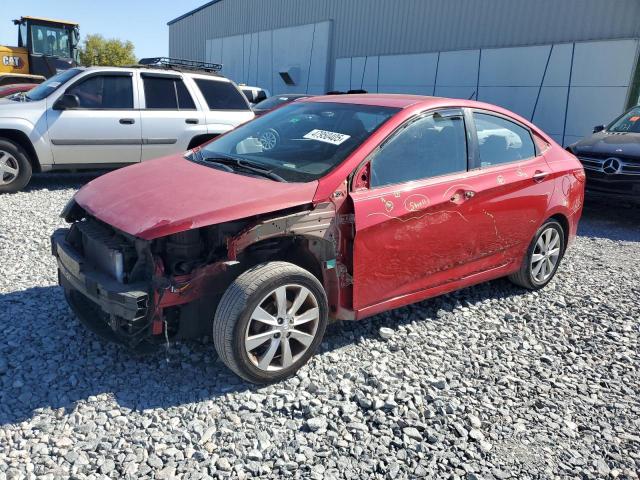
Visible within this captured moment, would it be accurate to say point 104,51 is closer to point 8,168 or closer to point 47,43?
point 47,43

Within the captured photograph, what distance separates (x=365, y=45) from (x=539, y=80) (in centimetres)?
691

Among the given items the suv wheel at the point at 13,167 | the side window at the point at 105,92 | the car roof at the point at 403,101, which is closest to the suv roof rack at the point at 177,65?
the side window at the point at 105,92

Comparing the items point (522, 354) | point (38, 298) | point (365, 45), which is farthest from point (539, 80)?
point (38, 298)

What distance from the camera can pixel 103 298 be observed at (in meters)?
2.90

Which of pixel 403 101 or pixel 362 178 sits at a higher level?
pixel 403 101

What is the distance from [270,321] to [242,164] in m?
1.12

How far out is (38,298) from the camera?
13.3 feet

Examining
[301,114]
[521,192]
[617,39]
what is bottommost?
[521,192]

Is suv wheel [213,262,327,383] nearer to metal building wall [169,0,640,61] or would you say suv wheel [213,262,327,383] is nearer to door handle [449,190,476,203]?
door handle [449,190,476,203]

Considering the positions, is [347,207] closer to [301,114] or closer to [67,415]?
[301,114]

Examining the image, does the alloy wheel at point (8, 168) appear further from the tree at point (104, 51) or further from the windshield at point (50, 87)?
the tree at point (104, 51)

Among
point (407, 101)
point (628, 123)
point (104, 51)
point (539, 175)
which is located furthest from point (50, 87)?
point (104, 51)

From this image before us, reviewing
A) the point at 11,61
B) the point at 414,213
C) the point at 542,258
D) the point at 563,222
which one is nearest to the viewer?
the point at 414,213

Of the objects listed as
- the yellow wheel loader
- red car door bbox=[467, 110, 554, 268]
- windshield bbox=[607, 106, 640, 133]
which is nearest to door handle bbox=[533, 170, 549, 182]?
red car door bbox=[467, 110, 554, 268]
